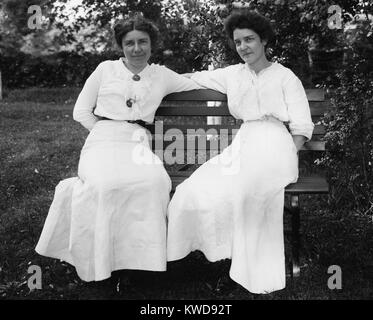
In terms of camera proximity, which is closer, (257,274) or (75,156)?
(257,274)

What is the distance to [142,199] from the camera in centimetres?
365

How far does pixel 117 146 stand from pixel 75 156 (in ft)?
11.4

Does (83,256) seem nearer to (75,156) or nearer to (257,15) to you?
(257,15)

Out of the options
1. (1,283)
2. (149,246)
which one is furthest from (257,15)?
(1,283)

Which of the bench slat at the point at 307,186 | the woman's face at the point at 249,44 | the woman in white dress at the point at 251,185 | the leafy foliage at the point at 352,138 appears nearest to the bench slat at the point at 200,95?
the woman in white dress at the point at 251,185

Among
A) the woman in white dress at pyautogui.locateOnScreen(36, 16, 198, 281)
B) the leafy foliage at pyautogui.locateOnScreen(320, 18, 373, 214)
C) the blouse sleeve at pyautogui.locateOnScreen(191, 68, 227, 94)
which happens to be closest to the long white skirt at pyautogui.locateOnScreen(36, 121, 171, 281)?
the woman in white dress at pyautogui.locateOnScreen(36, 16, 198, 281)

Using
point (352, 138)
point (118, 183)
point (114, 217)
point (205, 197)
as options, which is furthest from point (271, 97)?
point (352, 138)

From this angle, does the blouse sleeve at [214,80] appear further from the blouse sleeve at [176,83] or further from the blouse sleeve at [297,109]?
the blouse sleeve at [297,109]

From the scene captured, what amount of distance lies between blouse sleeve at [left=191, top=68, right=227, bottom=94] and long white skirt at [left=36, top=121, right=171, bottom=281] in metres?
0.94

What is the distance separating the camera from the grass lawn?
3803mm

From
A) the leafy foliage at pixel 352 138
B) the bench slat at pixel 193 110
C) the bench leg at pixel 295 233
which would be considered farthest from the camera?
the leafy foliage at pixel 352 138

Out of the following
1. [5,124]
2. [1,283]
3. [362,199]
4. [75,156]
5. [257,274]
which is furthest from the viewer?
[5,124]

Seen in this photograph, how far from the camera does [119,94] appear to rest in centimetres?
411

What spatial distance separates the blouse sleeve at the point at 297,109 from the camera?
3908 mm
